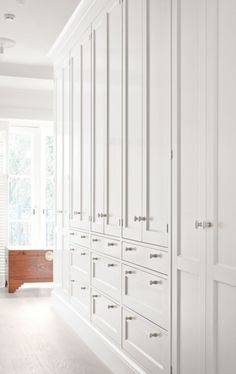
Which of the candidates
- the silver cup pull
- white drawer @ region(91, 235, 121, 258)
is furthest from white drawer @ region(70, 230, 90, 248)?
the silver cup pull

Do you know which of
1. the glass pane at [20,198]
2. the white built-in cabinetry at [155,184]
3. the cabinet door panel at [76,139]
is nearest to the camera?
the white built-in cabinetry at [155,184]

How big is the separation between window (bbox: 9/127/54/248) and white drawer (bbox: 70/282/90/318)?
8.72ft

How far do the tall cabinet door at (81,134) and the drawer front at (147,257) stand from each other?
993mm

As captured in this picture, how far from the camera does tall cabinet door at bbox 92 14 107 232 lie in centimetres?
380

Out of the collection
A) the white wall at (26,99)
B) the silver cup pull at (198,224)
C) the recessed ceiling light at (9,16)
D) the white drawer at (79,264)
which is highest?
the recessed ceiling light at (9,16)

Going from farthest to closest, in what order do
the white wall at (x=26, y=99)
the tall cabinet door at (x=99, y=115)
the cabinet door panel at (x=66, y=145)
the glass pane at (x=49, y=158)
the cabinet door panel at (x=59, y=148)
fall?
the glass pane at (x=49, y=158)
the white wall at (x=26, y=99)
the cabinet door panel at (x=59, y=148)
the cabinet door panel at (x=66, y=145)
the tall cabinet door at (x=99, y=115)

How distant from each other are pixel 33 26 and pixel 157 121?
7.62 feet

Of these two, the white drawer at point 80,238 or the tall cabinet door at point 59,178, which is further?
the tall cabinet door at point 59,178

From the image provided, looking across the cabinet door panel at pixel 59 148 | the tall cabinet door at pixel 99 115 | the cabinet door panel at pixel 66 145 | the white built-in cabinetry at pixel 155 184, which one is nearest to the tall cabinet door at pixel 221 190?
the white built-in cabinetry at pixel 155 184

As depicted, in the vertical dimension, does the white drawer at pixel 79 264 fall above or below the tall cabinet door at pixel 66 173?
below

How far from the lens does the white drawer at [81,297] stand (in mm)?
4219

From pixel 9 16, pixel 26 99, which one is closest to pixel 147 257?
pixel 9 16

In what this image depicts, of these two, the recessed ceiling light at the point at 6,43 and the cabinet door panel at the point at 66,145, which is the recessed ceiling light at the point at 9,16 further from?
the cabinet door panel at the point at 66,145

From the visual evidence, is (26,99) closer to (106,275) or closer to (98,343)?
(106,275)
